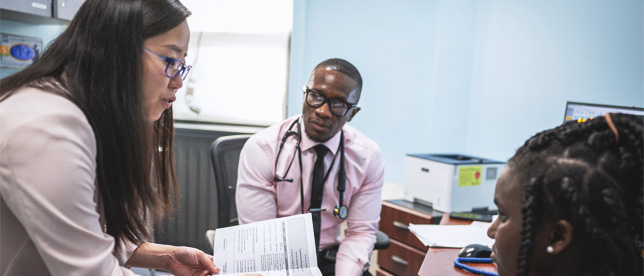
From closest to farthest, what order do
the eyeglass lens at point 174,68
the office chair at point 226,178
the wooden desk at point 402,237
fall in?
the eyeglass lens at point 174,68 < the office chair at point 226,178 < the wooden desk at point 402,237

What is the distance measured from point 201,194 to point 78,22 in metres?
2.22

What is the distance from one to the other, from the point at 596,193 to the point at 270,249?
Result: 73 cm

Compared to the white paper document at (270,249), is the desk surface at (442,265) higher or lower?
lower

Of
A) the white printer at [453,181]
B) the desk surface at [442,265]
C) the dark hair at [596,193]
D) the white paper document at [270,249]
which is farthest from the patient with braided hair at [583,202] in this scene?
the white printer at [453,181]

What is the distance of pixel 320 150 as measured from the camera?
1.74 metres

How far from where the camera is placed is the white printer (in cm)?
222

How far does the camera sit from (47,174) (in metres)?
0.77

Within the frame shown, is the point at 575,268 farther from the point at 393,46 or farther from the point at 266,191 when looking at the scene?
the point at 393,46

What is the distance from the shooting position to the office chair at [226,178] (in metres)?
1.83

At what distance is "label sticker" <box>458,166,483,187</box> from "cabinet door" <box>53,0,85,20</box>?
2003 mm

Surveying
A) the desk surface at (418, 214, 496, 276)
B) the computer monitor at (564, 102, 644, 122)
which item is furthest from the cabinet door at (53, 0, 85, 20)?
the computer monitor at (564, 102, 644, 122)

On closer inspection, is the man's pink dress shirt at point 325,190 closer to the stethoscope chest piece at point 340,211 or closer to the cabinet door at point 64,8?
the stethoscope chest piece at point 340,211

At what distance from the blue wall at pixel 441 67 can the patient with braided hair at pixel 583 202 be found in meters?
1.91

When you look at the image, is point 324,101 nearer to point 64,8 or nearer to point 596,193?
point 596,193
